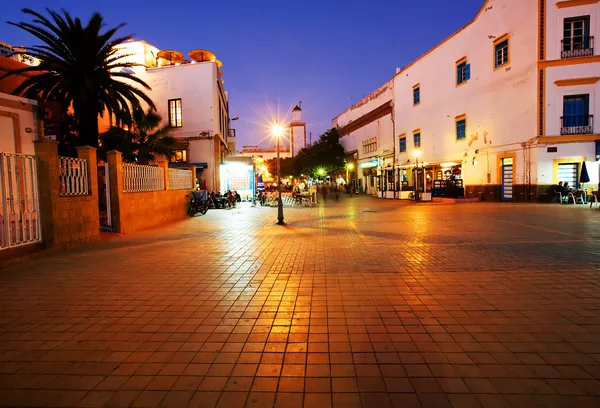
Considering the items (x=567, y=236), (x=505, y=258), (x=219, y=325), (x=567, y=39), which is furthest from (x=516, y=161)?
(x=219, y=325)

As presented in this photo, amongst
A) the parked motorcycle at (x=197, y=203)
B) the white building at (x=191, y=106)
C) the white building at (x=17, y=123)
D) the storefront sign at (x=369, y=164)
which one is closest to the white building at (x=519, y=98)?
the storefront sign at (x=369, y=164)

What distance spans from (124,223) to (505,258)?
35.0ft

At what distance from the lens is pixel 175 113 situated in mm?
26844

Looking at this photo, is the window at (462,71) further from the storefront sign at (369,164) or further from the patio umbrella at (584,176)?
the storefront sign at (369,164)

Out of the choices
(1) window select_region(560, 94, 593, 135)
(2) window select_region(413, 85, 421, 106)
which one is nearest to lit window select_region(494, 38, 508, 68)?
(1) window select_region(560, 94, 593, 135)

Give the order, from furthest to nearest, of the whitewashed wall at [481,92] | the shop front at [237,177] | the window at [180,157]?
the shop front at [237,177], the window at [180,157], the whitewashed wall at [481,92]

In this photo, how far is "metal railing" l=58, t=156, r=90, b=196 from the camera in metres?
8.70

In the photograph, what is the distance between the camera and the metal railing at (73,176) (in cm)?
870

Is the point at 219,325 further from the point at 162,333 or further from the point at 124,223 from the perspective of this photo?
the point at 124,223

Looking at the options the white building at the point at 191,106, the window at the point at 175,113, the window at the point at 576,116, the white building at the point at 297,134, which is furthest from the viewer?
the white building at the point at 297,134

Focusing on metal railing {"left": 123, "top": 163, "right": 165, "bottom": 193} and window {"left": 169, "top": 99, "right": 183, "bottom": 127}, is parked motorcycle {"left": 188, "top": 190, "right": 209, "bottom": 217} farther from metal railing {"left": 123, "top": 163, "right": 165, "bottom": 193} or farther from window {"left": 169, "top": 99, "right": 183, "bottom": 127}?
window {"left": 169, "top": 99, "right": 183, "bottom": 127}

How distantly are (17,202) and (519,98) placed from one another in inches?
950

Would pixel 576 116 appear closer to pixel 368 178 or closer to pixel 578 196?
pixel 578 196

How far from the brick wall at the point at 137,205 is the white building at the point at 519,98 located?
64.2 feet
